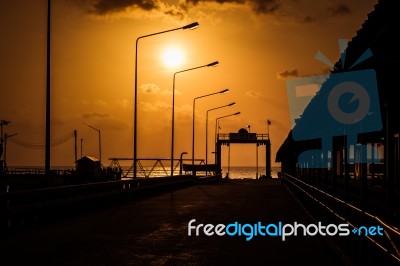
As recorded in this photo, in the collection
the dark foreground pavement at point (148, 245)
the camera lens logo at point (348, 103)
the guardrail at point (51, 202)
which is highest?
the camera lens logo at point (348, 103)

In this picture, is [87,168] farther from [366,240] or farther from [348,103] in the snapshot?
[366,240]

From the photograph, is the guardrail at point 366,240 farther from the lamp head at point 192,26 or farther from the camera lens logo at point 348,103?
the lamp head at point 192,26

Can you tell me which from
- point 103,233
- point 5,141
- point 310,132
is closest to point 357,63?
point 103,233

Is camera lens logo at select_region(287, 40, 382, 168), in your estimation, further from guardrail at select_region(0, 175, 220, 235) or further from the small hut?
the small hut

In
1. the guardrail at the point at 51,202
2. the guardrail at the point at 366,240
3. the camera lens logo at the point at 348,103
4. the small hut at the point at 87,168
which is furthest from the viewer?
the small hut at the point at 87,168

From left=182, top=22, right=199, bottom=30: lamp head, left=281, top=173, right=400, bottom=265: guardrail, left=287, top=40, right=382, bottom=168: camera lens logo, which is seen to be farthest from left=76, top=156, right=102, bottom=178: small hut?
left=281, top=173, right=400, bottom=265: guardrail

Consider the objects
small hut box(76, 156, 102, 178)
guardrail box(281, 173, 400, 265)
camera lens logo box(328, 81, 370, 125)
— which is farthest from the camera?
small hut box(76, 156, 102, 178)

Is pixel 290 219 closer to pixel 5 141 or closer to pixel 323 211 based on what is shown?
pixel 323 211

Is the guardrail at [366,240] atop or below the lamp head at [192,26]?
below

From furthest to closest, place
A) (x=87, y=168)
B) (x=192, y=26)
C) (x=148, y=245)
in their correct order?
(x=87, y=168)
(x=192, y=26)
(x=148, y=245)

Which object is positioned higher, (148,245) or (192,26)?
(192,26)

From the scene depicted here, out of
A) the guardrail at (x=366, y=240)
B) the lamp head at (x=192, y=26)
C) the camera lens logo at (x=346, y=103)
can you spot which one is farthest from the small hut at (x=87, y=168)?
the guardrail at (x=366, y=240)

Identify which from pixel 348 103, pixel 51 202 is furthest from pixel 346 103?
pixel 51 202

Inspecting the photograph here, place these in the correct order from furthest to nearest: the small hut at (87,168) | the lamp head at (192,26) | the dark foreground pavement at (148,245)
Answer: the small hut at (87,168) → the lamp head at (192,26) → the dark foreground pavement at (148,245)
